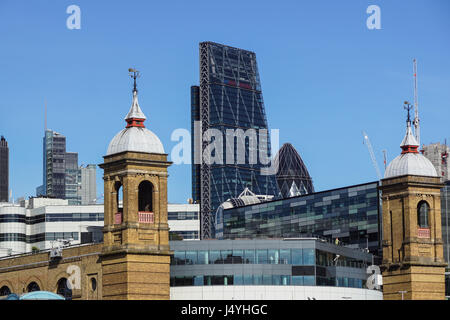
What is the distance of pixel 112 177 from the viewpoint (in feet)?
384

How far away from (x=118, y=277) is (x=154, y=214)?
811 cm

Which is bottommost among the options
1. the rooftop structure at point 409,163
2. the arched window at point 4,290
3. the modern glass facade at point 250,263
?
the arched window at point 4,290

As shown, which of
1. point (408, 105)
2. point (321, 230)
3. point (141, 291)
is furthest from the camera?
point (321, 230)

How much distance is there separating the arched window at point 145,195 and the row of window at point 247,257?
624cm

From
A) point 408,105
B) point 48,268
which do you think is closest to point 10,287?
point 48,268

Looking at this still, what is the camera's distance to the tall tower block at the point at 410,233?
129500 mm

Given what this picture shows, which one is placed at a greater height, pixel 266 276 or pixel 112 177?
pixel 112 177

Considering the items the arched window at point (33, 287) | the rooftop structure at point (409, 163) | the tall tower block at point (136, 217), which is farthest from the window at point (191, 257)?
the rooftop structure at point (409, 163)

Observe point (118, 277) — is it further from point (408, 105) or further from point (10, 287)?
point (408, 105)

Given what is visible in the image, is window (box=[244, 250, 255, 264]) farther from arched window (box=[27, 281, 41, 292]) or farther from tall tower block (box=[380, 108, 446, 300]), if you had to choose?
Result: arched window (box=[27, 281, 41, 292])

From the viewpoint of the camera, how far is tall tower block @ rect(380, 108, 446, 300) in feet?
425

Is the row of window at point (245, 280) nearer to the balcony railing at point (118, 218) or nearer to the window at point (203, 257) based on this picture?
the window at point (203, 257)

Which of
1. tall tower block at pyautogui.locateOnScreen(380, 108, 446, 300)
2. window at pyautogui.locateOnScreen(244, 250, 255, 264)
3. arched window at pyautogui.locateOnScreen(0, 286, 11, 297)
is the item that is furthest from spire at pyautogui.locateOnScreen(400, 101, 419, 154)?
arched window at pyautogui.locateOnScreen(0, 286, 11, 297)

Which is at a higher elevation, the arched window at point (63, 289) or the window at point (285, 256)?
the window at point (285, 256)
